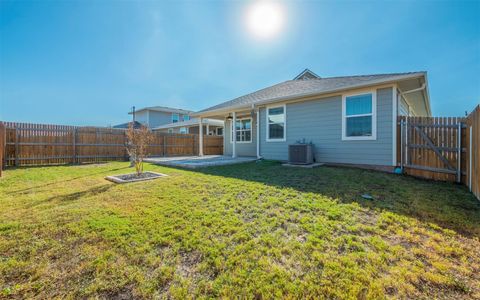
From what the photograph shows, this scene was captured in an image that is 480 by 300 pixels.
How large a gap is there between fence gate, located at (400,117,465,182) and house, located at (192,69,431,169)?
37 cm

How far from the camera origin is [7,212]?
3172 mm

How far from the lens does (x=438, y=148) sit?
18.0 ft

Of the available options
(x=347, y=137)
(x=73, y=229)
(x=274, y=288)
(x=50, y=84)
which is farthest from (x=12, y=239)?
(x=50, y=84)

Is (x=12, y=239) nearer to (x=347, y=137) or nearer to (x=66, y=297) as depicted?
(x=66, y=297)

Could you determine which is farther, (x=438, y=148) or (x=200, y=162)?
(x=200, y=162)

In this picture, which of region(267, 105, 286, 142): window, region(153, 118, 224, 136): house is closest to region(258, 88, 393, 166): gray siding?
region(267, 105, 286, 142): window

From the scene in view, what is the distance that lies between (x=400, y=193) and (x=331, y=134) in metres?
3.65

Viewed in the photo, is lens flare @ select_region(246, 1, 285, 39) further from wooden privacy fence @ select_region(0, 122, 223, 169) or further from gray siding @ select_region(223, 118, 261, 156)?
wooden privacy fence @ select_region(0, 122, 223, 169)

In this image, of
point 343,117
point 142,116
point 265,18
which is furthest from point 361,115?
point 142,116

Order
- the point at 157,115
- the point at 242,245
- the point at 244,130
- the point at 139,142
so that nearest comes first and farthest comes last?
1. the point at 242,245
2. the point at 139,142
3. the point at 244,130
4. the point at 157,115

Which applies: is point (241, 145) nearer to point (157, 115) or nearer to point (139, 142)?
point (139, 142)

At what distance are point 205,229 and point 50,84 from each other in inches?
1076

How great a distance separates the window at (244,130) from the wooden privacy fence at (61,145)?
6.03 m

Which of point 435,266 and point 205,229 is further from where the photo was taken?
point 205,229
